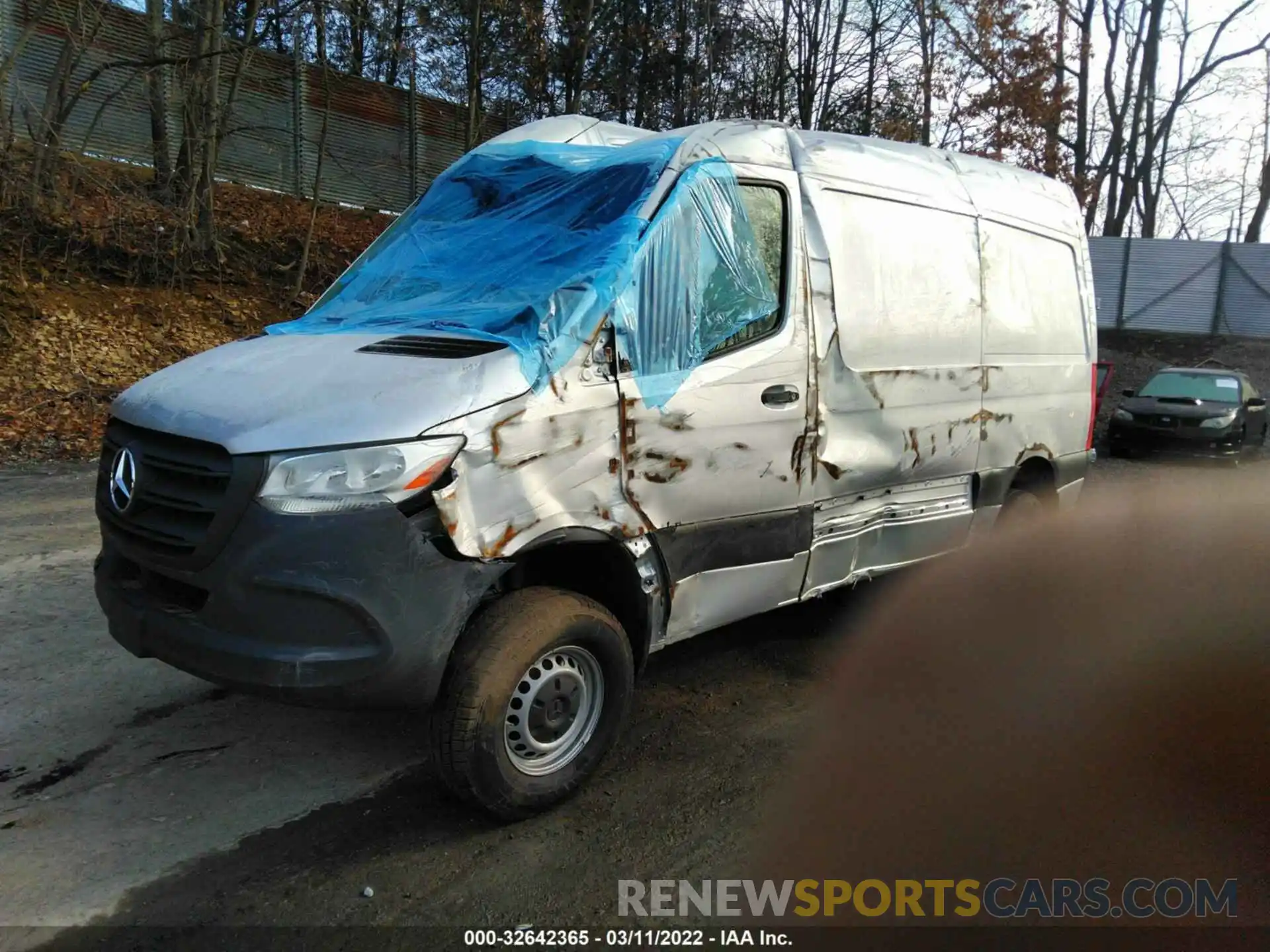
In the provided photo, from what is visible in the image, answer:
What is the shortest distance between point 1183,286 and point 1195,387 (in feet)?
36.3

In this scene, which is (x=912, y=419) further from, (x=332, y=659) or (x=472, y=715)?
(x=332, y=659)

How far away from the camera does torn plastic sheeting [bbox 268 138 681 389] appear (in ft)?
10.6

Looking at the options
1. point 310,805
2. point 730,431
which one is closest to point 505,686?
point 310,805

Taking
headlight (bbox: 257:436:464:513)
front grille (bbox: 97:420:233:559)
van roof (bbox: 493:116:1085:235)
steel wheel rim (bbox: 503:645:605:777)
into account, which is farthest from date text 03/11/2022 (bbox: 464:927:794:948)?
van roof (bbox: 493:116:1085:235)

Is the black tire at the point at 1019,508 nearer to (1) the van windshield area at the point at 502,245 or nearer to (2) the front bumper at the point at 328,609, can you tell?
(1) the van windshield area at the point at 502,245

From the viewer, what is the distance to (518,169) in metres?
4.16

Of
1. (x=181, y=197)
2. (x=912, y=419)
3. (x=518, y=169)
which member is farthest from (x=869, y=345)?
(x=181, y=197)

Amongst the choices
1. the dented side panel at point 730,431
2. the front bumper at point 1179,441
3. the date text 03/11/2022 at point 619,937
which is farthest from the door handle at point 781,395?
the front bumper at point 1179,441

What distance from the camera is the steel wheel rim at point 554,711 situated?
320cm

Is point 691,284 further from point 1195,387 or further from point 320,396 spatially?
point 1195,387

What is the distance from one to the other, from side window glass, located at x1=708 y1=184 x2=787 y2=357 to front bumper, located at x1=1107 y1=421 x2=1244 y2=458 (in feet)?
35.8

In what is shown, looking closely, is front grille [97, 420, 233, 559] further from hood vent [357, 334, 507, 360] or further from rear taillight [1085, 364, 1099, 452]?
rear taillight [1085, 364, 1099, 452]

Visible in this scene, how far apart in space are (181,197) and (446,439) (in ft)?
39.9

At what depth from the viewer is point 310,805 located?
11.0 ft
